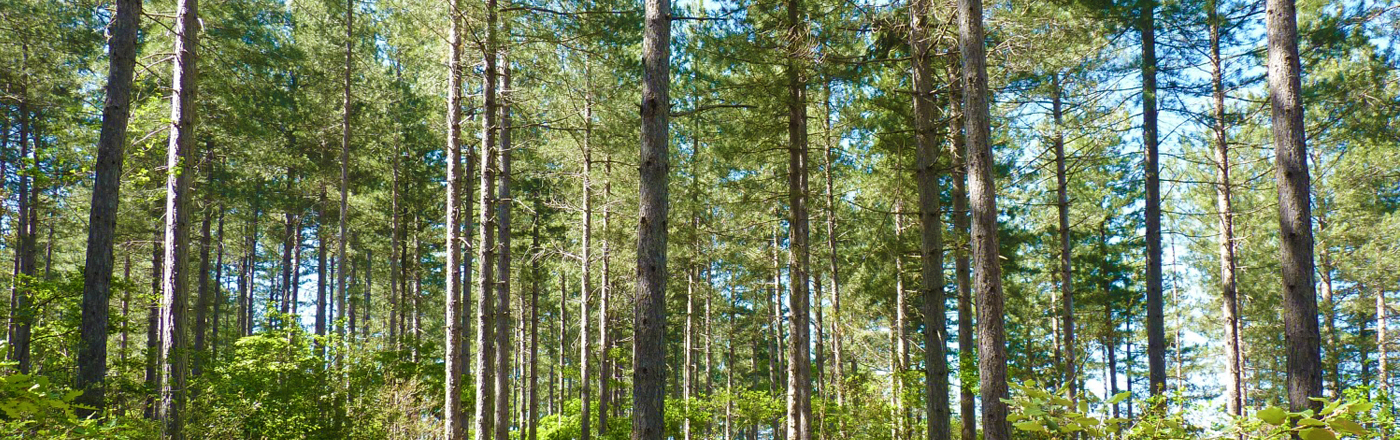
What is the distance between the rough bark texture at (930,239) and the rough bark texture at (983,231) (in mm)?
1793

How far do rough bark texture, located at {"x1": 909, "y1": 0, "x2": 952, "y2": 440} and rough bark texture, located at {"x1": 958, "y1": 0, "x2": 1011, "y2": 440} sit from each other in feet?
5.88

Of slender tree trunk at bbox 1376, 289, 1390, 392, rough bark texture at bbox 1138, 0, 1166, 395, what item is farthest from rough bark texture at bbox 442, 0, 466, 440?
slender tree trunk at bbox 1376, 289, 1390, 392

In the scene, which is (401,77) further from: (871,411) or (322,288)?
(871,411)

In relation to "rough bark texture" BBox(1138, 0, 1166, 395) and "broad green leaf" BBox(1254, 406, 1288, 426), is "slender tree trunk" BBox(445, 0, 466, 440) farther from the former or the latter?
"rough bark texture" BBox(1138, 0, 1166, 395)

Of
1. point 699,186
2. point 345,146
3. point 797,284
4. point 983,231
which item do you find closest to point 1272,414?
point 983,231

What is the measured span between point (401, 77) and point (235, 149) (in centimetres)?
559

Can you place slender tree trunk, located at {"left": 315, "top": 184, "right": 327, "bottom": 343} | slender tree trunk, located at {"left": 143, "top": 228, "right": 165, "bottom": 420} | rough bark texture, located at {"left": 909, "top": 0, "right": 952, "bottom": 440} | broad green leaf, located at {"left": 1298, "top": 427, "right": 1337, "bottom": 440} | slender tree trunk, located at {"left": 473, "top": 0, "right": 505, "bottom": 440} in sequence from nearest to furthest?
broad green leaf, located at {"left": 1298, "top": 427, "right": 1337, "bottom": 440}, rough bark texture, located at {"left": 909, "top": 0, "right": 952, "bottom": 440}, slender tree trunk, located at {"left": 473, "top": 0, "right": 505, "bottom": 440}, slender tree trunk, located at {"left": 143, "top": 228, "right": 165, "bottom": 420}, slender tree trunk, located at {"left": 315, "top": 184, "right": 327, "bottom": 343}

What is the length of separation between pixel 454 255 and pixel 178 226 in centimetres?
299

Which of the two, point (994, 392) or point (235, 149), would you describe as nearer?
point (994, 392)

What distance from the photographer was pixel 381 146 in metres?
17.5

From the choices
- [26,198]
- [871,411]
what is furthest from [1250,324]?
[26,198]

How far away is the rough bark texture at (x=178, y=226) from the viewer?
23.8 ft

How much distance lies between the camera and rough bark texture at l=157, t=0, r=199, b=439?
23.8ft

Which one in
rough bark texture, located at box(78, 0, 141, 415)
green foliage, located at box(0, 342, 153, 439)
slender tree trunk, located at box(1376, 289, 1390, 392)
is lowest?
slender tree trunk, located at box(1376, 289, 1390, 392)
